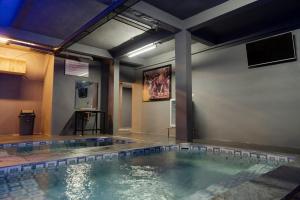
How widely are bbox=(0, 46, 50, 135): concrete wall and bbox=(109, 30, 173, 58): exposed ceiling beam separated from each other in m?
2.50

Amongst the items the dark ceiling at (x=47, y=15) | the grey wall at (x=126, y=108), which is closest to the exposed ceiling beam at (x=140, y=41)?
the dark ceiling at (x=47, y=15)

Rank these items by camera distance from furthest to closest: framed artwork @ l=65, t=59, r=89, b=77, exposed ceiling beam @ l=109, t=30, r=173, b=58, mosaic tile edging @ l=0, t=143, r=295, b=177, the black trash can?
framed artwork @ l=65, t=59, r=89, b=77 → the black trash can → exposed ceiling beam @ l=109, t=30, r=173, b=58 → mosaic tile edging @ l=0, t=143, r=295, b=177

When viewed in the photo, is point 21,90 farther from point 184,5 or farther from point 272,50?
point 272,50

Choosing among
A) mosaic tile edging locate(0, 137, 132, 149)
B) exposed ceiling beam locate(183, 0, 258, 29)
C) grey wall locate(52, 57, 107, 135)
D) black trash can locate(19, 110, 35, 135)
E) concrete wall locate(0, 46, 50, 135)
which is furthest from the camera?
grey wall locate(52, 57, 107, 135)

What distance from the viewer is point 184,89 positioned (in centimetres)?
512

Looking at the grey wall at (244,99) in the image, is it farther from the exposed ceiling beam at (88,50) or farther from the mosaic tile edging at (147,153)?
the exposed ceiling beam at (88,50)

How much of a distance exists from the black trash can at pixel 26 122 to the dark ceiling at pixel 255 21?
5.55m

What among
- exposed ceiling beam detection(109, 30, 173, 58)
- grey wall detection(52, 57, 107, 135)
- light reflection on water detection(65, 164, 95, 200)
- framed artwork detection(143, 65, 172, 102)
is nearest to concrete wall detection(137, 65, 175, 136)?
framed artwork detection(143, 65, 172, 102)

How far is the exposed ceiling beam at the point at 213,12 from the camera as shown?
402 centimetres

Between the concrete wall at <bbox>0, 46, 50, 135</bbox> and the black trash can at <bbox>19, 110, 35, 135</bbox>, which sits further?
the concrete wall at <bbox>0, 46, 50, 135</bbox>

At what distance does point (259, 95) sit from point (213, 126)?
153 cm

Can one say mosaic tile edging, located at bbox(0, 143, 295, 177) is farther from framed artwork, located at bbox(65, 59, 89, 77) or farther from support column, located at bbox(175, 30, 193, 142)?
framed artwork, located at bbox(65, 59, 89, 77)

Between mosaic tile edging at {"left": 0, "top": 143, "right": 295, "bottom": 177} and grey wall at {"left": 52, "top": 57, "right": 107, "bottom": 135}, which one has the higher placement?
grey wall at {"left": 52, "top": 57, "right": 107, "bottom": 135}

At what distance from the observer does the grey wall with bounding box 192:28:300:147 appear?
460 cm
